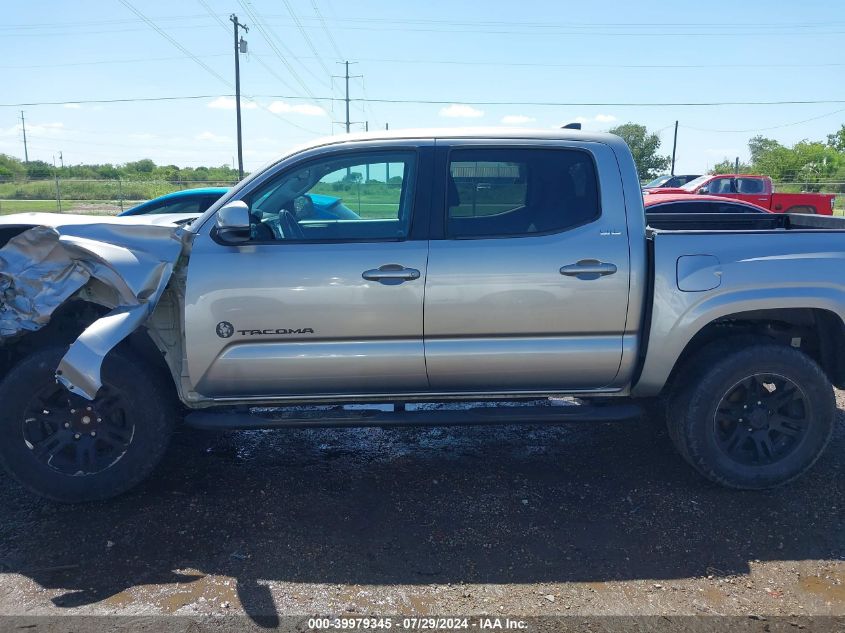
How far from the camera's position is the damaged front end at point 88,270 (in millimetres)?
3583

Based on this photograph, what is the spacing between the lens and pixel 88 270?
364 cm

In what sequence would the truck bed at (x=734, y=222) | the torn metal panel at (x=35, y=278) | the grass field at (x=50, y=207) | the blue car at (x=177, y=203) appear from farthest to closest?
1. the grass field at (x=50, y=207)
2. the blue car at (x=177, y=203)
3. the truck bed at (x=734, y=222)
4. the torn metal panel at (x=35, y=278)

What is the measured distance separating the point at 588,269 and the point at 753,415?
4.41ft

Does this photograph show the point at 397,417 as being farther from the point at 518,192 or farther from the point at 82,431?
the point at 82,431

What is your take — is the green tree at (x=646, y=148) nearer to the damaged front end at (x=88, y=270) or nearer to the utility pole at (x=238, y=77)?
the utility pole at (x=238, y=77)

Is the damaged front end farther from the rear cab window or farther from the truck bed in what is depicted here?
the truck bed

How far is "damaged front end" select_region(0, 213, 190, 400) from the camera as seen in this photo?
358cm

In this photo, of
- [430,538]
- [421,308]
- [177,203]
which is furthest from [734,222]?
[177,203]

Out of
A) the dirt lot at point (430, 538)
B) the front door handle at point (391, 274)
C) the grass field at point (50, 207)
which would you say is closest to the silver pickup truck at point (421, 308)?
the front door handle at point (391, 274)

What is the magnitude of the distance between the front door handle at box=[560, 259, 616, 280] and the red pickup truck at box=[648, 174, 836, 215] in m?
16.5

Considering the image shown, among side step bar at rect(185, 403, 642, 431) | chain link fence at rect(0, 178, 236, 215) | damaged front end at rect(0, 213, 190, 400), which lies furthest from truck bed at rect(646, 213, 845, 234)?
chain link fence at rect(0, 178, 236, 215)

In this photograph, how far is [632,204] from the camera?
3834 millimetres

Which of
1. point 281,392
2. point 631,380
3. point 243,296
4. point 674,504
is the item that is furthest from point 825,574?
point 243,296

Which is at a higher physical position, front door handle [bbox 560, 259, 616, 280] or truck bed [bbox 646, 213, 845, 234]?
truck bed [bbox 646, 213, 845, 234]
